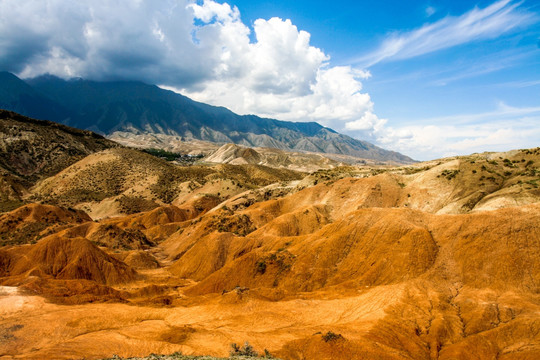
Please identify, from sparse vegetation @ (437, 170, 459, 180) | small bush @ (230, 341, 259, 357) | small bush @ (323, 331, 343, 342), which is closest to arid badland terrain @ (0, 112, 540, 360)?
small bush @ (323, 331, 343, 342)

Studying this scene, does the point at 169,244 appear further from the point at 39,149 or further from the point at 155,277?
the point at 39,149

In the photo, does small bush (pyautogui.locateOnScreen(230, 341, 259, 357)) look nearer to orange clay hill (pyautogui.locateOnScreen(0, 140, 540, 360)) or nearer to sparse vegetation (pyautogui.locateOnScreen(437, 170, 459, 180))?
orange clay hill (pyautogui.locateOnScreen(0, 140, 540, 360))

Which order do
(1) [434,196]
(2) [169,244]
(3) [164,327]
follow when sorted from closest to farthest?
(3) [164,327]
(1) [434,196]
(2) [169,244]

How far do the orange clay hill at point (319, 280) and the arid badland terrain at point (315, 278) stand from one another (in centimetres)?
14

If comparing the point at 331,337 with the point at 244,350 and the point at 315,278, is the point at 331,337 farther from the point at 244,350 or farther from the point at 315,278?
the point at 315,278

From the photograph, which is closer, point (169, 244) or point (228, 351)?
point (228, 351)

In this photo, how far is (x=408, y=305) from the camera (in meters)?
25.5

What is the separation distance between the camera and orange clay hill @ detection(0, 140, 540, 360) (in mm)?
20875

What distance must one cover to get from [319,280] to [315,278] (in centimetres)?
47

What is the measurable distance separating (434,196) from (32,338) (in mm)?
49724

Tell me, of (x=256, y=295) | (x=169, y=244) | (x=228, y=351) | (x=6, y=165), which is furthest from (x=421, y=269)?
(x=6, y=165)

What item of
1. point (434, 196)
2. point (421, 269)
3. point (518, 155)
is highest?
point (518, 155)

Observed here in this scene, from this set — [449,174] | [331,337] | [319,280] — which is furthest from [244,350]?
[449,174]

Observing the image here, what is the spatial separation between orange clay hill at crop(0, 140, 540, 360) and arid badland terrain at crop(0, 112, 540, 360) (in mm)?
140
